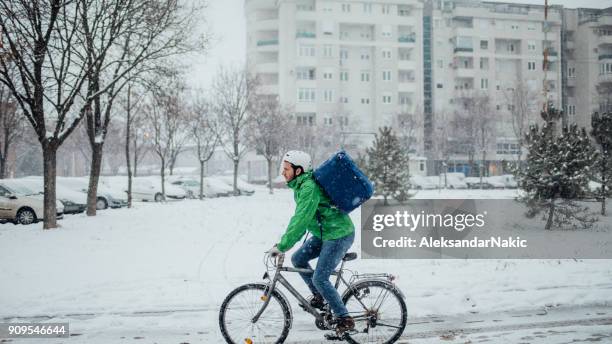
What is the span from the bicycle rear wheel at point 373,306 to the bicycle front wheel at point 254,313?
66cm

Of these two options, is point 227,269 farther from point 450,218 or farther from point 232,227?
point 232,227

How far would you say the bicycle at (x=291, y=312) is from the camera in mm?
4867

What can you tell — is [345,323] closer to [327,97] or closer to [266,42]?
[327,97]

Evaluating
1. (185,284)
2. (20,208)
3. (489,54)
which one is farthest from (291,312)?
(489,54)

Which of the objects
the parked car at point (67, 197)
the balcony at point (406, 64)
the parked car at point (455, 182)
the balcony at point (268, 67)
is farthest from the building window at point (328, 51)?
the parked car at point (67, 197)

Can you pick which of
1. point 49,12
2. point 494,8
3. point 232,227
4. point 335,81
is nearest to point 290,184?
point 232,227

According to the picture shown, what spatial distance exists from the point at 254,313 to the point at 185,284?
11.4 feet

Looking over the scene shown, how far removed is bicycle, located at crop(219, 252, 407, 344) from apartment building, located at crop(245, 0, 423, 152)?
5931 cm

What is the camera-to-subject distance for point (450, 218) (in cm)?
1012

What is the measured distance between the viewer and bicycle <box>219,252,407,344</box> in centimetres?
487

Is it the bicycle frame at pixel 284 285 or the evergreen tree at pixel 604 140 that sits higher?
the evergreen tree at pixel 604 140

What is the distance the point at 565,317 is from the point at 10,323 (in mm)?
6876

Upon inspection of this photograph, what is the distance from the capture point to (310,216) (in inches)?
180

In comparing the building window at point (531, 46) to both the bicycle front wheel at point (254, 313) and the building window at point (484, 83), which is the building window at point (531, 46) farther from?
the bicycle front wheel at point (254, 313)
